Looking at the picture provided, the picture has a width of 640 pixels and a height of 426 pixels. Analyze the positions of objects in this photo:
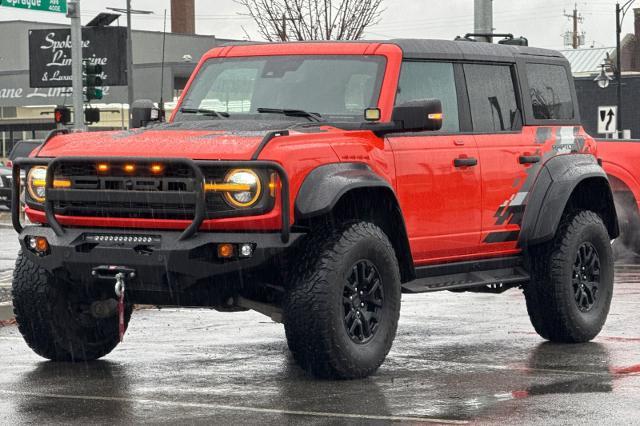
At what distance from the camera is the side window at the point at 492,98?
1070 cm

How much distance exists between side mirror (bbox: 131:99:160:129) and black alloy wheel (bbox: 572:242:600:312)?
3.21m

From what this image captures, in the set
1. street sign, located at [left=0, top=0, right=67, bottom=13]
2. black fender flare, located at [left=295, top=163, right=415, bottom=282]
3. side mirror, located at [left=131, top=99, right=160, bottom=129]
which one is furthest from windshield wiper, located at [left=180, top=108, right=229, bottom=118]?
street sign, located at [left=0, top=0, right=67, bottom=13]

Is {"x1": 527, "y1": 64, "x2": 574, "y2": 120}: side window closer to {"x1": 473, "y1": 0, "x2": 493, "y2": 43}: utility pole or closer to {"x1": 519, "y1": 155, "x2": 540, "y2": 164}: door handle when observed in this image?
{"x1": 519, "y1": 155, "x2": 540, "y2": 164}: door handle

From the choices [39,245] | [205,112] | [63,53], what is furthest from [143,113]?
[63,53]

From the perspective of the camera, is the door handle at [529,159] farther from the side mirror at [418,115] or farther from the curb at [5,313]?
the curb at [5,313]

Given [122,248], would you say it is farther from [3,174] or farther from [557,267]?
[3,174]

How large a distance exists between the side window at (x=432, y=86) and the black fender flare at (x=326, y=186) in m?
1.17

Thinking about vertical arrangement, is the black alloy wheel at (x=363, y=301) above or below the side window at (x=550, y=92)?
below

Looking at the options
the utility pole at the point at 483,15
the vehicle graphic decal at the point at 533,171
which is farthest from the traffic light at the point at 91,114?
the vehicle graphic decal at the point at 533,171

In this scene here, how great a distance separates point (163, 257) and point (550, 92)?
4.11m

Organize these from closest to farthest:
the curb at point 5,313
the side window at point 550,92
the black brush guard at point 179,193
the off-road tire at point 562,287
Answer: the black brush guard at point 179,193 < the off-road tire at point 562,287 < the side window at point 550,92 < the curb at point 5,313

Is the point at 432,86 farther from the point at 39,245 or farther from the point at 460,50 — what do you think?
the point at 39,245

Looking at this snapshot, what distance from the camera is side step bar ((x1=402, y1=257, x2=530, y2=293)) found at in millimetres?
10047

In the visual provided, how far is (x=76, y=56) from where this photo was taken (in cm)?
2881
